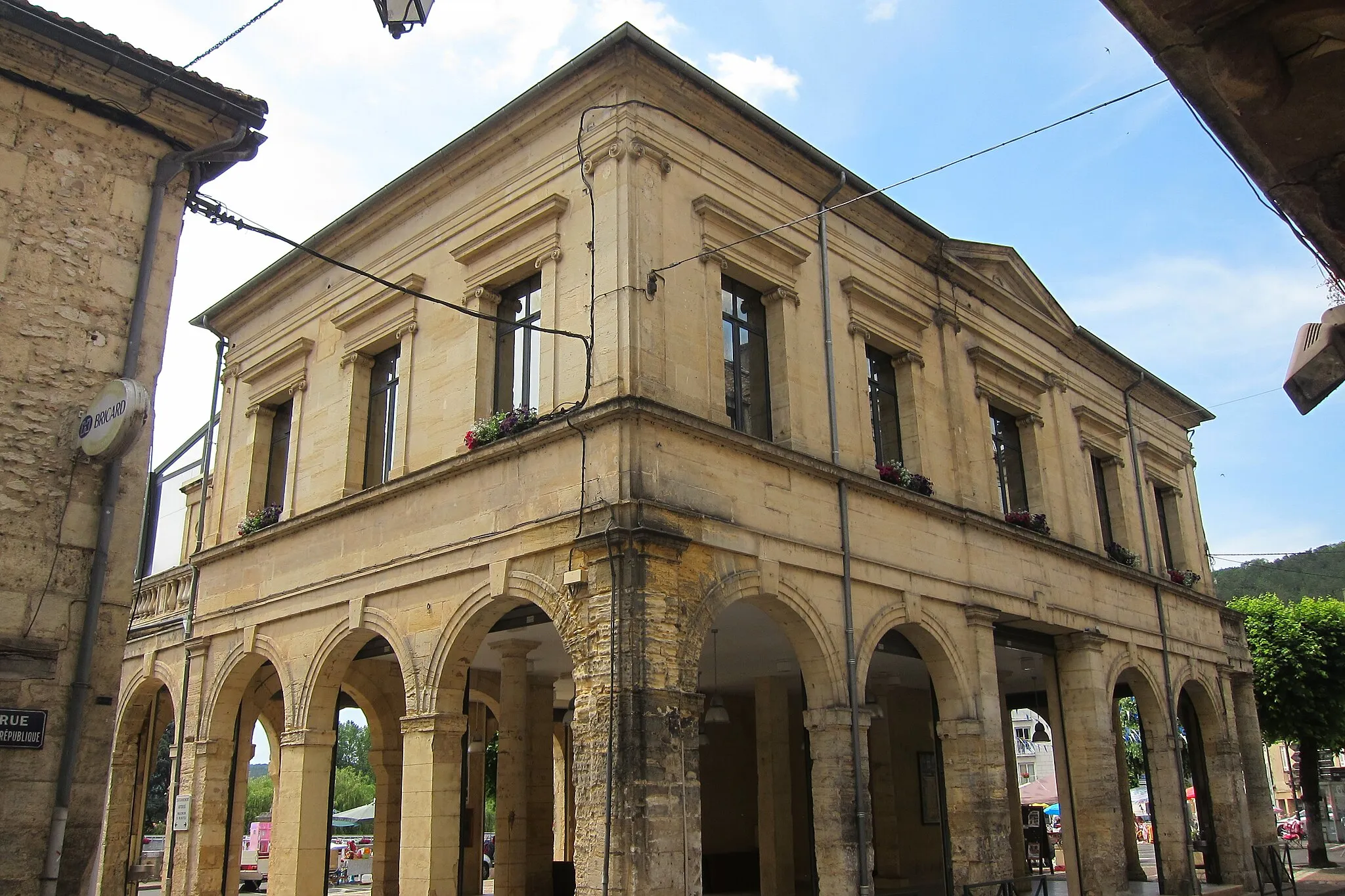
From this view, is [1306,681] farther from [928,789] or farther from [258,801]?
[258,801]

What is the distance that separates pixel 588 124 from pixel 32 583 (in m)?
7.12

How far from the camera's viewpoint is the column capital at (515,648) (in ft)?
46.2

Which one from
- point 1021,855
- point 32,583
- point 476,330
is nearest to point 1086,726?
point 1021,855

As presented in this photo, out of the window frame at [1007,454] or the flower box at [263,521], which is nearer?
the flower box at [263,521]

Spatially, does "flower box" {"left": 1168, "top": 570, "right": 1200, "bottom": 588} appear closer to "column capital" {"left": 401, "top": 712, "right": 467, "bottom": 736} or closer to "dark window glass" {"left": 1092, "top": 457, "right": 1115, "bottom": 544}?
"dark window glass" {"left": 1092, "top": 457, "right": 1115, "bottom": 544}

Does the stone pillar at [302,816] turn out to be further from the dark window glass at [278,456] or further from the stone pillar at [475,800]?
the stone pillar at [475,800]

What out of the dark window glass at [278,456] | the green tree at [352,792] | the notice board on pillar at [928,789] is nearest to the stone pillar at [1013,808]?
the notice board on pillar at [928,789]

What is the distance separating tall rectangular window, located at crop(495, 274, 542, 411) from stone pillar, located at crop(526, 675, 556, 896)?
5688mm

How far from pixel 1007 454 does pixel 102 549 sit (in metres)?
13.3

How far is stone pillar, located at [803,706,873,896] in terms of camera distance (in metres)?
11.1

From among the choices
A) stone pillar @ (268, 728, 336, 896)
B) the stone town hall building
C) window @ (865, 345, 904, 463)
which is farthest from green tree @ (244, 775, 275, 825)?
window @ (865, 345, 904, 463)

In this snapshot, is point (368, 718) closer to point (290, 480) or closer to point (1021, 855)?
point (290, 480)

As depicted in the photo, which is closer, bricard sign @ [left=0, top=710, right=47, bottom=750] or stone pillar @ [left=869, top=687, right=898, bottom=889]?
bricard sign @ [left=0, top=710, right=47, bottom=750]

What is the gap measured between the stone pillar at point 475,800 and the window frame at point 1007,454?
957 centimetres
